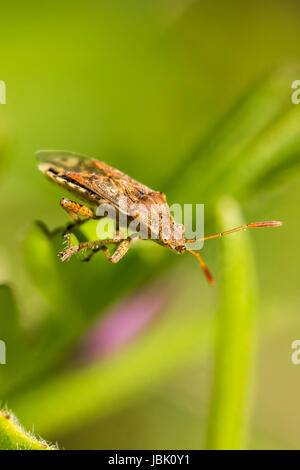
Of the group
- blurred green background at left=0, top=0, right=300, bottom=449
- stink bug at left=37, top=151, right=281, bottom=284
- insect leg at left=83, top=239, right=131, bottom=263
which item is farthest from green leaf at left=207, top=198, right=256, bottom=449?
insect leg at left=83, top=239, right=131, bottom=263

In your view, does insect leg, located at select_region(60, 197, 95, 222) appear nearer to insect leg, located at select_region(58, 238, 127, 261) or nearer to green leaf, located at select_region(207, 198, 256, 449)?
insect leg, located at select_region(58, 238, 127, 261)

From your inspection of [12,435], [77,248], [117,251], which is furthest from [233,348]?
[12,435]

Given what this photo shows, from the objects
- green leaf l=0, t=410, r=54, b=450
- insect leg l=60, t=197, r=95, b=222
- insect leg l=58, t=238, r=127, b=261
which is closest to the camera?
green leaf l=0, t=410, r=54, b=450

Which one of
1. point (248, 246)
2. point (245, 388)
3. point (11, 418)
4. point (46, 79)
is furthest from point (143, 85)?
point (11, 418)

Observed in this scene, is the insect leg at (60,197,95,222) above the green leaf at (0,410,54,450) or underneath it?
above

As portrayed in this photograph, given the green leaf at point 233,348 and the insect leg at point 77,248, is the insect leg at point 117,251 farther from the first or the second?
the green leaf at point 233,348

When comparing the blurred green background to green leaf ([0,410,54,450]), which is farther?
the blurred green background

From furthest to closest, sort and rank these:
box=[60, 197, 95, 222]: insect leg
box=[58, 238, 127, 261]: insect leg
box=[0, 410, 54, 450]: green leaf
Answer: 1. box=[60, 197, 95, 222]: insect leg
2. box=[58, 238, 127, 261]: insect leg
3. box=[0, 410, 54, 450]: green leaf
